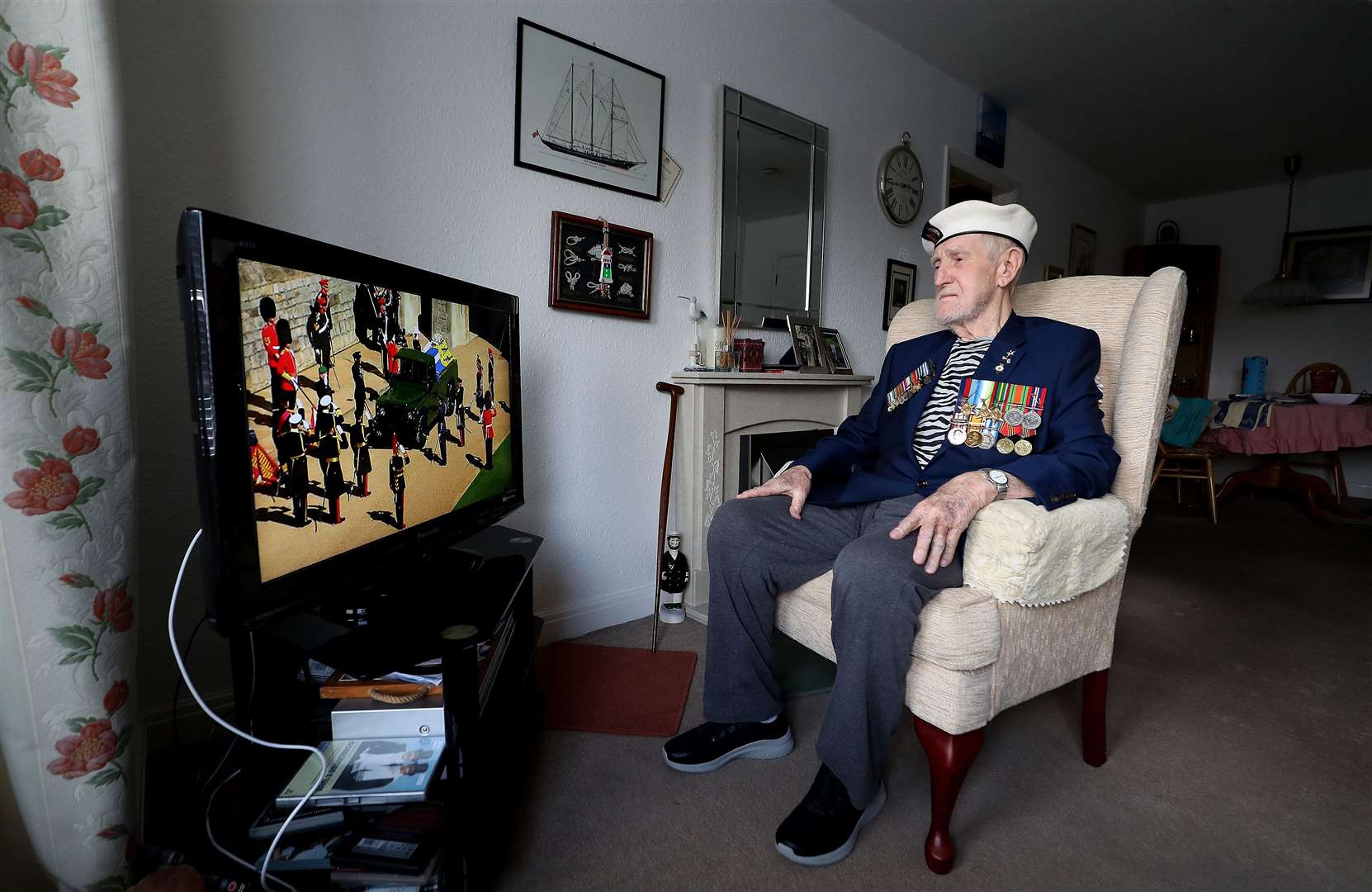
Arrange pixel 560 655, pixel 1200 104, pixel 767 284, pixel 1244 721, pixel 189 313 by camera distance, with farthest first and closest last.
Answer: pixel 1200 104, pixel 767 284, pixel 560 655, pixel 1244 721, pixel 189 313

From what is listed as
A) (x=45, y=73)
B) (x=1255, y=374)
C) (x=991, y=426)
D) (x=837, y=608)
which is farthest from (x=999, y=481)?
(x=1255, y=374)

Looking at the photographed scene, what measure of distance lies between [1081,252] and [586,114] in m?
4.05

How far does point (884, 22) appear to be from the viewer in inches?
106

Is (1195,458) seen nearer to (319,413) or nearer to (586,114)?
(586,114)

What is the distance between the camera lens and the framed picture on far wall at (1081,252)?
432 centimetres

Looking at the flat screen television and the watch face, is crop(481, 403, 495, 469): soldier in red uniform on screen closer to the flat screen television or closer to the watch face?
the flat screen television

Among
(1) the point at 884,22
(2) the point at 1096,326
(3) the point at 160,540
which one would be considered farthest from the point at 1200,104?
(3) the point at 160,540

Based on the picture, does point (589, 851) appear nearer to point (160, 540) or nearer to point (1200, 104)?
point (160, 540)

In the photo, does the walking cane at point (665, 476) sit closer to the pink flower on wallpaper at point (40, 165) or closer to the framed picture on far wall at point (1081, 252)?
the pink flower on wallpaper at point (40, 165)

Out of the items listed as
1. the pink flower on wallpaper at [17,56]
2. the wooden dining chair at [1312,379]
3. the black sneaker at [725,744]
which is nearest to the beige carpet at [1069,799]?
the black sneaker at [725,744]

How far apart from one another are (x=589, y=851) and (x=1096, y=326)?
4.91 feet

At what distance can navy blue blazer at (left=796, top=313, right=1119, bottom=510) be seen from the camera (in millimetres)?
Result: 1167

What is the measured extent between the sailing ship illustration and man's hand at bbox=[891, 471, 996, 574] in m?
1.44

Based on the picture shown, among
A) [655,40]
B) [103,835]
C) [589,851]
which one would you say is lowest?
[589,851]
